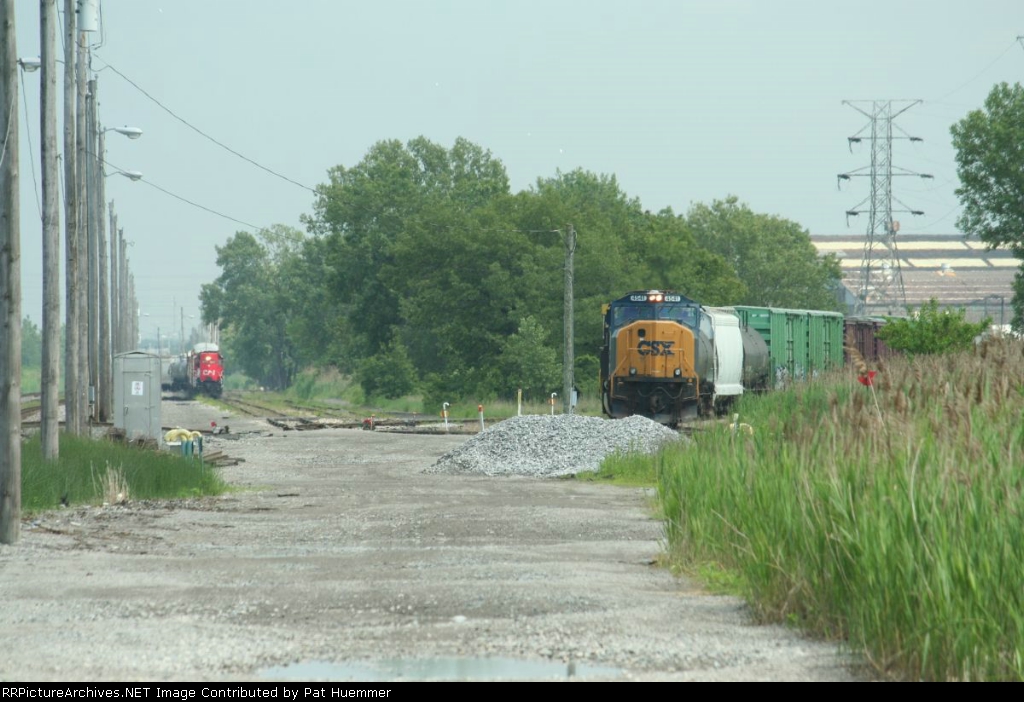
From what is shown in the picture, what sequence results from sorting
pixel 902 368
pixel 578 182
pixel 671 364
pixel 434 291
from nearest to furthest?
pixel 902 368, pixel 671 364, pixel 434 291, pixel 578 182

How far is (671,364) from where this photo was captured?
118 ft

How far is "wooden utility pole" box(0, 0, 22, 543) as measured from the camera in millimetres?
15039

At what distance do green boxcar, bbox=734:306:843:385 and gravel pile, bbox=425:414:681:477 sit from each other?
1510 cm

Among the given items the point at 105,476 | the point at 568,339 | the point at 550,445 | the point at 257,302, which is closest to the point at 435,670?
the point at 105,476

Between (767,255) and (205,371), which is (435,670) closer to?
(205,371)

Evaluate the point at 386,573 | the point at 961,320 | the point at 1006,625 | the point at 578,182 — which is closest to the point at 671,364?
the point at 961,320

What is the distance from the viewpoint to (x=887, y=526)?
808 centimetres

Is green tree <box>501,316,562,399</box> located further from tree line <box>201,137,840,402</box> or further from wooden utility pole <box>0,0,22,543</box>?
wooden utility pole <box>0,0,22,543</box>

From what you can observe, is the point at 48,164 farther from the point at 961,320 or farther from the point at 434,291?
the point at 434,291

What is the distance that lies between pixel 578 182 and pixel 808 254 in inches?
920

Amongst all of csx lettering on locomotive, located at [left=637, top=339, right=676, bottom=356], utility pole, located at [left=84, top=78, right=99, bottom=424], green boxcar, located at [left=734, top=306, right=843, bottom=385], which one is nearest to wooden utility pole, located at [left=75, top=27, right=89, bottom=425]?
utility pole, located at [left=84, top=78, right=99, bottom=424]

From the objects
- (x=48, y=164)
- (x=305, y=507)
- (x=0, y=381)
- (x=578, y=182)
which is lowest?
(x=305, y=507)

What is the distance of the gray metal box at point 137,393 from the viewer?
33.8 meters

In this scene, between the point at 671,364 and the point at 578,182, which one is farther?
the point at 578,182
